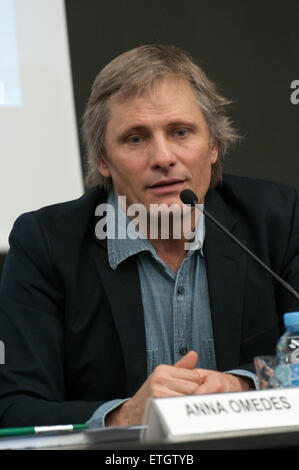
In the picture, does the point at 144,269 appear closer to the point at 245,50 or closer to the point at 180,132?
the point at 180,132

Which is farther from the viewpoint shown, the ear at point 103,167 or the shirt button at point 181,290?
the ear at point 103,167

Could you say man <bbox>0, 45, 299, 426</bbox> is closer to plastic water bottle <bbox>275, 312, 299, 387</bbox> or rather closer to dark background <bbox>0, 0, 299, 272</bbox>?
plastic water bottle <bbox>275, 312, 299, 387</bbox>

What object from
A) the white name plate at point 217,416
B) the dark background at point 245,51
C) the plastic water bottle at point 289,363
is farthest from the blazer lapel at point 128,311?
the dark background at point 245,51

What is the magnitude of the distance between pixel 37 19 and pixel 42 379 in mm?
1334

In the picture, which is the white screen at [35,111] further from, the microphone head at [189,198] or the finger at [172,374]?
the finger at [172,374]

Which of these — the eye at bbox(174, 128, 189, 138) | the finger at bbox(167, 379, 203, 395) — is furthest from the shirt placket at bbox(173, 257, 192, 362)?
the finger at bbox(167, 379, 203, 395)

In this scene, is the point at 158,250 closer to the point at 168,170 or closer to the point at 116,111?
the point at 168,170

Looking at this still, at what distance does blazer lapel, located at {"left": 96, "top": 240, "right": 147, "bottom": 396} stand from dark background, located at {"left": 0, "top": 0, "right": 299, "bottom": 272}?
1.02 meters

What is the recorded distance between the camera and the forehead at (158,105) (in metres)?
1.71

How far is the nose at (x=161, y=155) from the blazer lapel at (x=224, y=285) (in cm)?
21

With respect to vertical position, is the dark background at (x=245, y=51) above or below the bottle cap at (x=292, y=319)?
above

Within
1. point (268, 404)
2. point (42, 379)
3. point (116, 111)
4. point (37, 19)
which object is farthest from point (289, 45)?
point (268, 404)

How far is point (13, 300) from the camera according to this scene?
1.67 m

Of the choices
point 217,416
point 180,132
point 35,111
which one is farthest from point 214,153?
point 217,416
